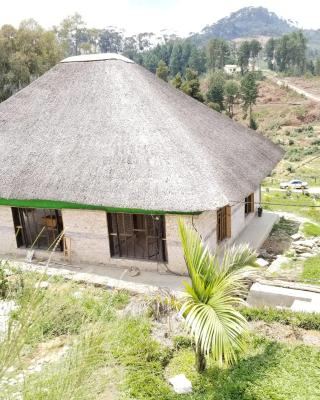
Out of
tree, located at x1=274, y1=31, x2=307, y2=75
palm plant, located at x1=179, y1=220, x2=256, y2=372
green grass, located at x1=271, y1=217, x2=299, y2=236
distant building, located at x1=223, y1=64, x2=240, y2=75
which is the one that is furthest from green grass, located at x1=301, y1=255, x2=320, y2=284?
tree, located at x1=274, y1=31, x2=307, y2=75

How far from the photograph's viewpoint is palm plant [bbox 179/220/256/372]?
568 cm

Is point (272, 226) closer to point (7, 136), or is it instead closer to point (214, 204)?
point (214, 204)

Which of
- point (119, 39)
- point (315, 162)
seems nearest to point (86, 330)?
point (315, 162)

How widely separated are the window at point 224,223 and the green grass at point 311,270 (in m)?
2.49

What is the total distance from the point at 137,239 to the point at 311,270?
17.7 ft

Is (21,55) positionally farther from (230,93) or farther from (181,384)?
(230,93)

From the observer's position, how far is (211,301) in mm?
6168

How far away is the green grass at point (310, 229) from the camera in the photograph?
1549cm

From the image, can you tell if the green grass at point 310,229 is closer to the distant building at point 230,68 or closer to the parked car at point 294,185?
the parked car at point 294,185

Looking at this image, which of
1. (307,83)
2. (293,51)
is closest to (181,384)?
(307,83)

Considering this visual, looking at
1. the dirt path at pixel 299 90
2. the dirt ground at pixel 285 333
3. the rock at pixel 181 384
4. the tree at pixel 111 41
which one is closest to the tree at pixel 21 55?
→ the dirt ground at pixel 285 333

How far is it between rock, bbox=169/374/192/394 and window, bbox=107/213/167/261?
4578 millimetres

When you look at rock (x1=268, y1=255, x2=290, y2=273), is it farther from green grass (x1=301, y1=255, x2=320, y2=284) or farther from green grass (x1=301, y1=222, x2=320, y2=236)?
green grass (x1=301, y1=222, x2=320, y2=236)

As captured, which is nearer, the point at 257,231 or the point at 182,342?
the point at 182,342
